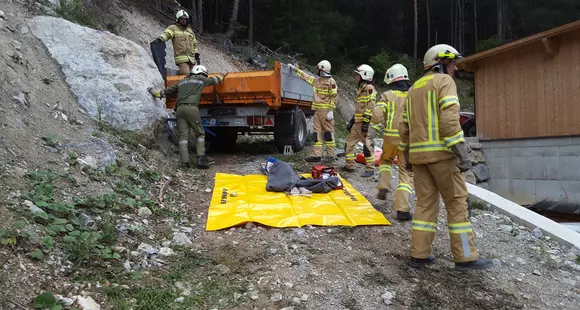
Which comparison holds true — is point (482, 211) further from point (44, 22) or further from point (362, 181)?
point (44, 22)

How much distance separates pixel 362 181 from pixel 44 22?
602cm

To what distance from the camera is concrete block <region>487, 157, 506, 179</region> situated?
440 inches

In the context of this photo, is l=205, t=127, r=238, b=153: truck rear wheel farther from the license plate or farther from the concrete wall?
the concrete wall

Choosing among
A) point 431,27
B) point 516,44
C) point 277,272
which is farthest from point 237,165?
point 431,27

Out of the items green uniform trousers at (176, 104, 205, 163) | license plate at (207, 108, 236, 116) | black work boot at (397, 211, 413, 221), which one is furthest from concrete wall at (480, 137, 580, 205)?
green uniform trousers at (176, 104, 205, 163)

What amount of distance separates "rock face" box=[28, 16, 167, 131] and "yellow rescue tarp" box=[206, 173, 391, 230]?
6.24 feet

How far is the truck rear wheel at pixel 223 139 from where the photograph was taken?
32.1 ft

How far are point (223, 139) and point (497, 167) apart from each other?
6.97m

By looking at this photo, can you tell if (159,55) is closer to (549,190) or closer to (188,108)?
(188,108)

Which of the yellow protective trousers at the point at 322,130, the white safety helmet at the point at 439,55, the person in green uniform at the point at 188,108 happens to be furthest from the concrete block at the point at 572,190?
the person in green uniform at the point at 188,108

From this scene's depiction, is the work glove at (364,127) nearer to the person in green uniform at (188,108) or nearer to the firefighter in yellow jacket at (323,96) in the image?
the firefighter in yellow jacket at (323,96)

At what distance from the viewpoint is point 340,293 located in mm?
3291

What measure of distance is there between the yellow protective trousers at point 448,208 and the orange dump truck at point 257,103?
459cm

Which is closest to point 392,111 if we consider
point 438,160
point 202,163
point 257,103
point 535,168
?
point 438,160
